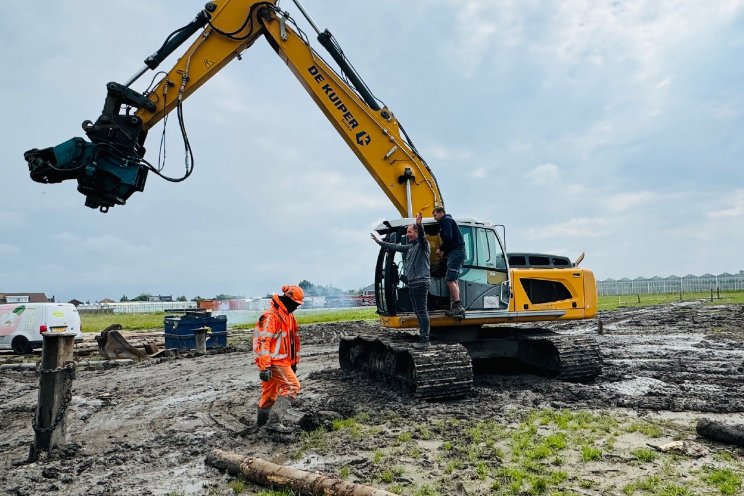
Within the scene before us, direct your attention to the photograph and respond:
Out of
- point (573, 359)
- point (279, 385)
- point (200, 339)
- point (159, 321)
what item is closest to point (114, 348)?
point (200, 339)

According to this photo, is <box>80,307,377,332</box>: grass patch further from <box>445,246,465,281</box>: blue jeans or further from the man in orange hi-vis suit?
the man in orange hi-vis suit

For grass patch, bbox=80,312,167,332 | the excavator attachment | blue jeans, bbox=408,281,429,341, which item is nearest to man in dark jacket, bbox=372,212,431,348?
blue jeans, bbox=408,281,429,341

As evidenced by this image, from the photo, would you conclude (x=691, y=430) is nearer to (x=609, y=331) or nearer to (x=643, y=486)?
(x=643, y=486)

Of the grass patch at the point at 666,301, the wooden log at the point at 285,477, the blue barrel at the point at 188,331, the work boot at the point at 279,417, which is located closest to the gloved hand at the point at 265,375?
the work boot at the point at 279,417

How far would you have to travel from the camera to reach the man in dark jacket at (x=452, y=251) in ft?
26.8

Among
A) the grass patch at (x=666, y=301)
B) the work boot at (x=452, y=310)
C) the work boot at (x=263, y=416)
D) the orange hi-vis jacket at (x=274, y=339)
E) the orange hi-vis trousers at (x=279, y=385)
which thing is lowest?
the work boot at (x=263, y=416)

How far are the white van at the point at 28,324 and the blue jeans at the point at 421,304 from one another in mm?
14500

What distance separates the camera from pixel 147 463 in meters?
5.61

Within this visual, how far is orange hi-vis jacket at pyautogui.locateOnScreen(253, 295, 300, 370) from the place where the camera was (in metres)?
6.48

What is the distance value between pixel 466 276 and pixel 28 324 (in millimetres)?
15857

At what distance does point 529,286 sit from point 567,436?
374 centimetres

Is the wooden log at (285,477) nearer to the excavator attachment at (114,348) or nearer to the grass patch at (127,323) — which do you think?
the excavator attachment at (114,348)

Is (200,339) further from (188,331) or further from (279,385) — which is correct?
(279,385)

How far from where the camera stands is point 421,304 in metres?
8.16
